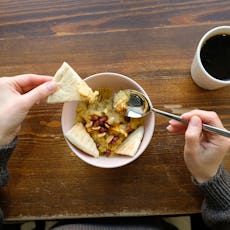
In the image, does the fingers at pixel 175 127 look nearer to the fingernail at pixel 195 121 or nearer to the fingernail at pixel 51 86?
the fingernail at pixel 195 121

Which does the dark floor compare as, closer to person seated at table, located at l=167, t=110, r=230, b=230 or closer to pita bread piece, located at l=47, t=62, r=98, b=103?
person seated at table, located at l=167, t=110, r=230, b=230

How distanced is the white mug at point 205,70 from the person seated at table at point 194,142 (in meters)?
0.11

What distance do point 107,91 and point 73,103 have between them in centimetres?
11

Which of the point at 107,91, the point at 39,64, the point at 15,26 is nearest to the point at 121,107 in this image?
the point at 107,91

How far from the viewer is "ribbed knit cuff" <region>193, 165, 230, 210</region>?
0.95m

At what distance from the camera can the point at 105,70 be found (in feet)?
3.47

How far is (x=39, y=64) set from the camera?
1.07 metres

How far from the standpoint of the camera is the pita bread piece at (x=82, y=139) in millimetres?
928

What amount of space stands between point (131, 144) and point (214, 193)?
28 cm

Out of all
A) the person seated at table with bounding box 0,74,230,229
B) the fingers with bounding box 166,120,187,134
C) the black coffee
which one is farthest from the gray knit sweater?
the black coffee

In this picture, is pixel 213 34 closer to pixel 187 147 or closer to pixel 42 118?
pixel 187 147

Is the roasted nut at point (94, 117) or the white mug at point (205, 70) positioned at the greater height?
the white mug at point (205, 70)

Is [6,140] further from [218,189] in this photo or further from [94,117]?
[218,189]

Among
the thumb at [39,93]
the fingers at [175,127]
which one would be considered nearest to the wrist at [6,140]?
the thumb at [39,93]
